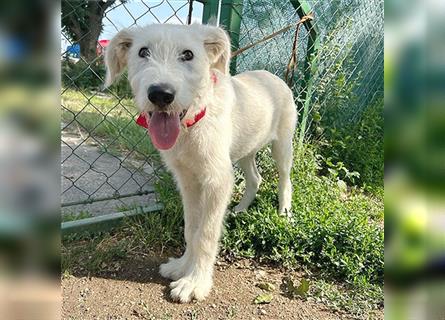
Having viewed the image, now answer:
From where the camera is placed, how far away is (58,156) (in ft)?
1.99

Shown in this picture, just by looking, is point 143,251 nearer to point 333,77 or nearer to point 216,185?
point 216,185

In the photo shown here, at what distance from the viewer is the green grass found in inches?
101

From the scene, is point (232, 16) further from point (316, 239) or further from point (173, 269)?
point (173, 269)

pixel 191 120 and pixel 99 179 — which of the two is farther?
pixel 99 179

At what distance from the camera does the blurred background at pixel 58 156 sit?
20.0 inches

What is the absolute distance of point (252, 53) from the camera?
4074mm

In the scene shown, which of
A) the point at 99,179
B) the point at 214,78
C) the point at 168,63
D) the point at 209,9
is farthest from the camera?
the point at 99,179

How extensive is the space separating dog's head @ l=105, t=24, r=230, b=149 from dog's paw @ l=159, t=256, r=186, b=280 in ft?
2.94

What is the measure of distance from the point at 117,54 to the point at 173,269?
55.0 inches

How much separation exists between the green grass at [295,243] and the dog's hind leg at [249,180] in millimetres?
88

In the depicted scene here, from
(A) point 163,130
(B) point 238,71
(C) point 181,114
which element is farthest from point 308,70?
(A) point 163,130

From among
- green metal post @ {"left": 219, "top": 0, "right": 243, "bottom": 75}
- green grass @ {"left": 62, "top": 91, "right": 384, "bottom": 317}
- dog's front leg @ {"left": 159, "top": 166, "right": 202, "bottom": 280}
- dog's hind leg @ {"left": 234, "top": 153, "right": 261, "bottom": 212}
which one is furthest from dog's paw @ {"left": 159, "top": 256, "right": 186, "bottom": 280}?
green metal post @ {"left": 219, "top": 0, "right": 243, "bottom": 75}

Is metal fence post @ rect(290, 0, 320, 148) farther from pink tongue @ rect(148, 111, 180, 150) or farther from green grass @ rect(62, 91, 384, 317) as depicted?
pink tongue @ rect(148, 111, 180, 150)

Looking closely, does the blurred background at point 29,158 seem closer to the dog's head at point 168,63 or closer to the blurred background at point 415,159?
the blurred background at point 415,159
